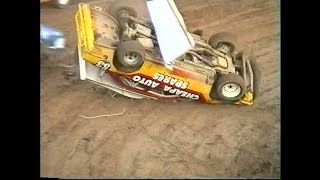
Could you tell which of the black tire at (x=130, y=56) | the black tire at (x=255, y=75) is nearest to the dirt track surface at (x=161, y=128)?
the black tire at (x=255, y=75)

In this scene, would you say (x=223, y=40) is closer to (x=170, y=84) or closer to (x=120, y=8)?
(x=170, y=84)

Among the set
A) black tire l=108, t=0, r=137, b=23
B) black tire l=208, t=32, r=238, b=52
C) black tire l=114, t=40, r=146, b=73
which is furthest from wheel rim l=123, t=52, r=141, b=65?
black tire l=208, t=32, r=238, b=52

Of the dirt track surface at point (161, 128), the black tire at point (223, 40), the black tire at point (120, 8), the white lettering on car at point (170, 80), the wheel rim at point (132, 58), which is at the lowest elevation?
the dirt track surface at point (161, 128)

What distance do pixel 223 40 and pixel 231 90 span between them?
0.61 ft

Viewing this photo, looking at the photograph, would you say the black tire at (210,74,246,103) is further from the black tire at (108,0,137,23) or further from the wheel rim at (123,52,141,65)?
the black tire at (108,0,137,23)

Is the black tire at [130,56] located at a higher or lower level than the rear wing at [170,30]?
lower

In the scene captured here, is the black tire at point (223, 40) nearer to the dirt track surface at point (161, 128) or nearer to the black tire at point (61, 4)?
the dirt track surface at point (161, 128)

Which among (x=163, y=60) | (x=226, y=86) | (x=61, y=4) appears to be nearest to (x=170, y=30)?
(x=163, y=60)

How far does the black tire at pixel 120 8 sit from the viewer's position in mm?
2428

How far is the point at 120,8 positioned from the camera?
95.7 inches

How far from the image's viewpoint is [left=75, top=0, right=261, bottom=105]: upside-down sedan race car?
241 cm

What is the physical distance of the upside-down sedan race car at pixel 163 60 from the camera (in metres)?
2.41
